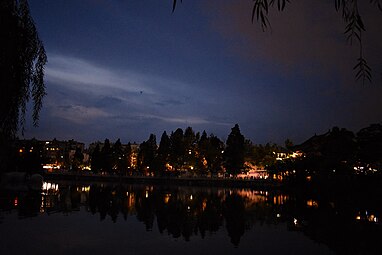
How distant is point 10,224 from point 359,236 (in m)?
24.1

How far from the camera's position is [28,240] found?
2056 centimetres

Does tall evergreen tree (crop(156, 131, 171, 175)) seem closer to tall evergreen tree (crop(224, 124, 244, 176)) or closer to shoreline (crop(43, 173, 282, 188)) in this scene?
shoreline (crop(43, 173, 282, 188))

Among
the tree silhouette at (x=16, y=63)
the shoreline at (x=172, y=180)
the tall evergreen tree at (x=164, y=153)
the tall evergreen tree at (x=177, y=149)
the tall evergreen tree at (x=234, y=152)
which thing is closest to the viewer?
the tree silhouette at (x=16, y=63)

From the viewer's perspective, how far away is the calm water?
20.3 metres

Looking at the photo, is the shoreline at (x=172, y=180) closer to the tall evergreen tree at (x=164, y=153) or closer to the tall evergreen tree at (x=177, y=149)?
the tall evergreen tree at (x=164, y=153)

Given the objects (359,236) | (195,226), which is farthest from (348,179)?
(195,226)

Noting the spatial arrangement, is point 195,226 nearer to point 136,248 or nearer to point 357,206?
point 136,248

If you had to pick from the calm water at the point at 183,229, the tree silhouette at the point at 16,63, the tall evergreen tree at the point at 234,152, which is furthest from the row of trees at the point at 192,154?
the tree silhouette at the point at 16,63

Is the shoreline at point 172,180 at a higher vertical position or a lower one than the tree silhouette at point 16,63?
lower

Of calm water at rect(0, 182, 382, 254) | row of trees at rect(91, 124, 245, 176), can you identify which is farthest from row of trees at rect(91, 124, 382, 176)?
calm water at rect(0, 182, 382, 254)

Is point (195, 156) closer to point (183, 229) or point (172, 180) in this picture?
point (172, 180)

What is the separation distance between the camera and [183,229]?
2600 cm

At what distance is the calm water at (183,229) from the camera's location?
2027 centimetres

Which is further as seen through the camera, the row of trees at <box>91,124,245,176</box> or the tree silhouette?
the row of trees at <box>91,124,245,176</box>
